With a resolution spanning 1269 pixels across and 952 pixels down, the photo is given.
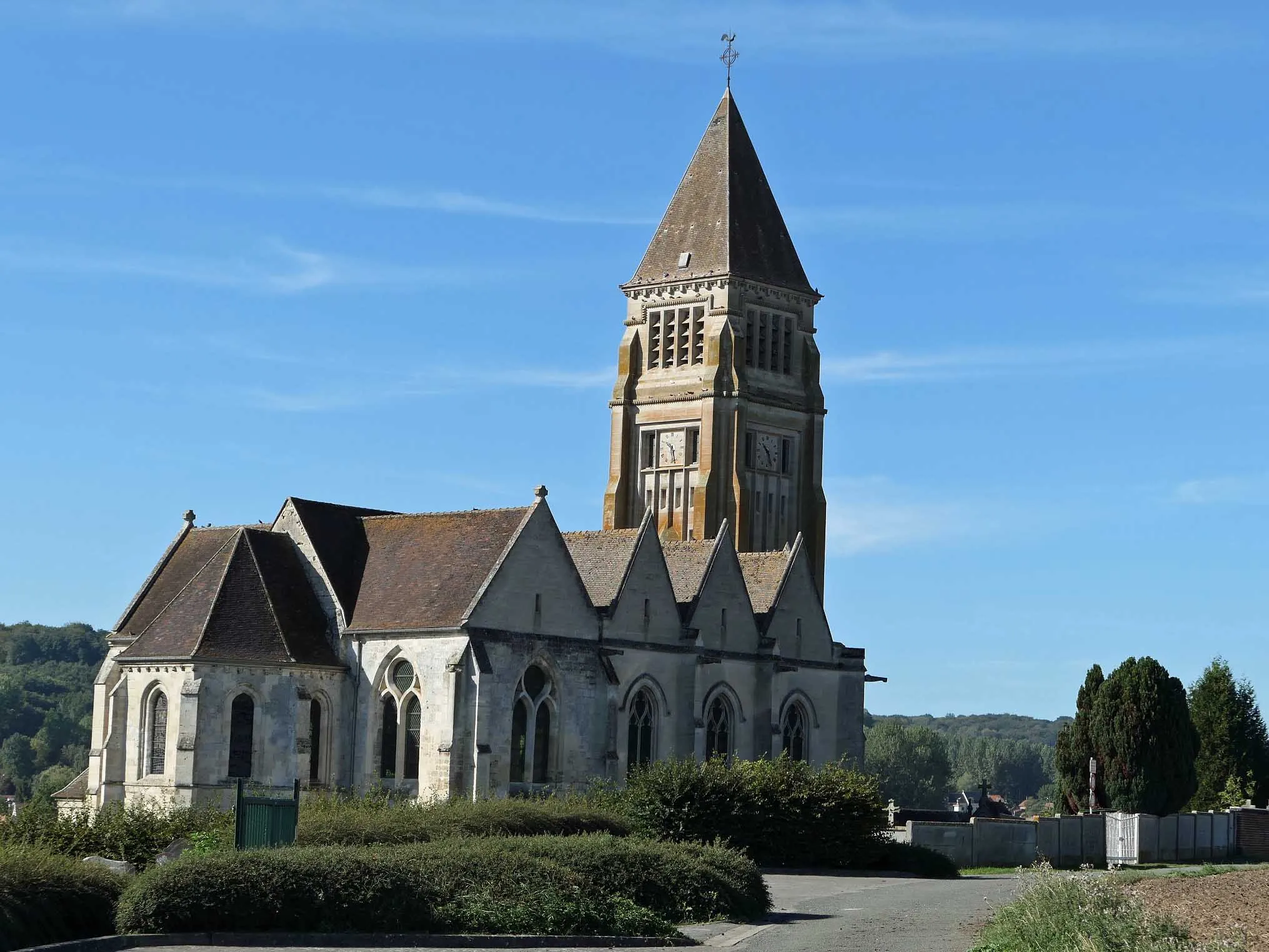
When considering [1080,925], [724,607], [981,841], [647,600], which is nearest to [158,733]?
[647,600]

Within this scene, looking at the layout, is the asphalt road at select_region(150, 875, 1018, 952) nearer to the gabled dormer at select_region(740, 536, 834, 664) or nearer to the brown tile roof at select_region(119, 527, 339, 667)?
the brown tile roof at select_region(119, 527, 339, 667)

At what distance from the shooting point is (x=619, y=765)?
6156cm

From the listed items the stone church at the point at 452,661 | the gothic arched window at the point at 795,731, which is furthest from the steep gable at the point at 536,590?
Answer: the gothic arched window at the point at 795,731

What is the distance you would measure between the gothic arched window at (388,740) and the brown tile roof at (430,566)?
7.25 ft

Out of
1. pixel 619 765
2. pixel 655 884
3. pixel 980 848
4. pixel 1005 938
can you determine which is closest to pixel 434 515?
pixel 619 765

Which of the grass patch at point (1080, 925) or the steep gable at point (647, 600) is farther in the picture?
the steep gable at point (647, 600)

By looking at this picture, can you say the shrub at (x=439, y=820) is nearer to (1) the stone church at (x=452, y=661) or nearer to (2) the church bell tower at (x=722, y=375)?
(1) the stone church at (x=452, y=661)

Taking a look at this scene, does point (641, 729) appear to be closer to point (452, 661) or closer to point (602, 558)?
point (602, 558)

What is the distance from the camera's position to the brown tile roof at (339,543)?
2416 inches

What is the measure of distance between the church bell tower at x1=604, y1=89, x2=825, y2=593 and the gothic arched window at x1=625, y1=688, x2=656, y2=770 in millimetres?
23708

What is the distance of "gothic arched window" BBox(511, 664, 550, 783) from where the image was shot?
5881cm

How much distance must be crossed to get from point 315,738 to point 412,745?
9.54ft

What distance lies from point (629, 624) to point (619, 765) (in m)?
4.39

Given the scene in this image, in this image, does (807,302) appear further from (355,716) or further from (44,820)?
(44,820)
